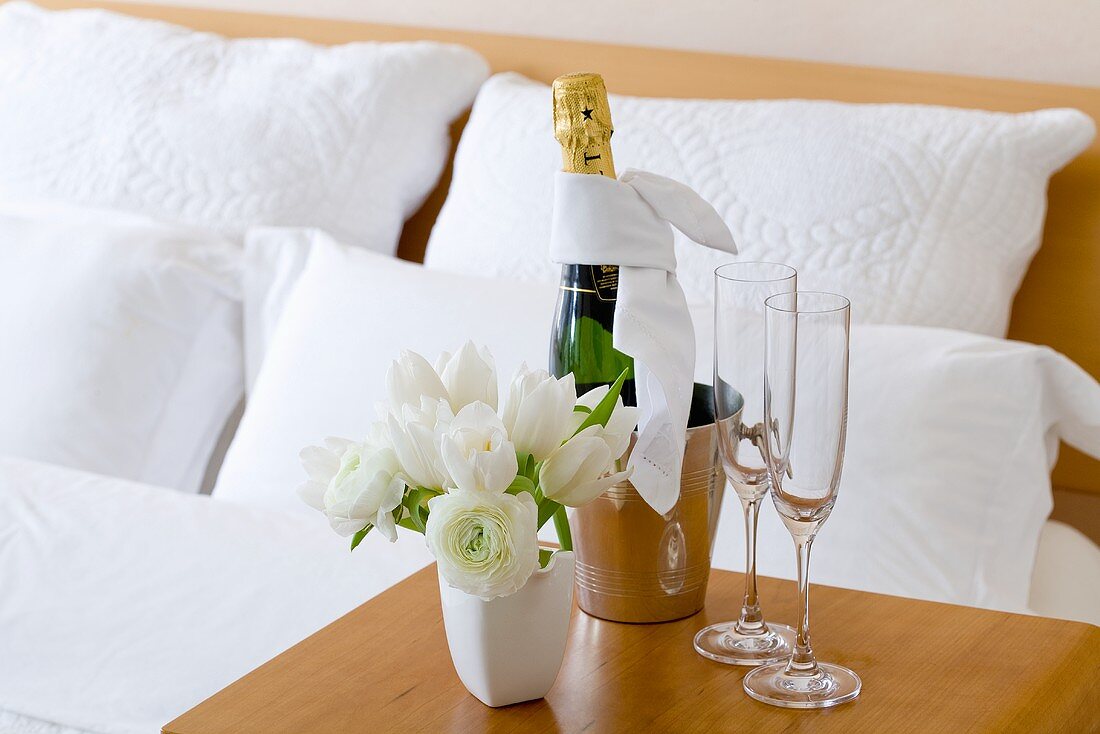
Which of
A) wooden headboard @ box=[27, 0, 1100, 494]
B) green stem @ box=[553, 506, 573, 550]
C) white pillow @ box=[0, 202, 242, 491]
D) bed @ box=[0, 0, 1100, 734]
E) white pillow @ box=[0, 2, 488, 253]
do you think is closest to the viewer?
green stem @ box=[553, 506, 573, 550]

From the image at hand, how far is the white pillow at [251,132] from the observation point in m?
1.72

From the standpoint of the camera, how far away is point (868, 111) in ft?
4.66

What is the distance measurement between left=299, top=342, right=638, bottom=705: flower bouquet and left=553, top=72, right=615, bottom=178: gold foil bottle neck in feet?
0.48

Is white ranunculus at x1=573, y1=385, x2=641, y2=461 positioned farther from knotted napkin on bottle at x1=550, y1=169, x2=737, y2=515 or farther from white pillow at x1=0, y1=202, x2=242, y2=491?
white pillow at x1=0, y1=202, x2=242, y2=491

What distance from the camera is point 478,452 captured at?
0.66 metres

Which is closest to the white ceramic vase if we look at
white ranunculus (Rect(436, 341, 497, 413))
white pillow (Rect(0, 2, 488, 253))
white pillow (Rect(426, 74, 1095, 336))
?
white ranunculus (Rect(436, 341, 497, 413))

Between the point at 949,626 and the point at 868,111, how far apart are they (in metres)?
0.74

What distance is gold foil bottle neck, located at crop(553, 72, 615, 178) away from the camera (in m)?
0.78

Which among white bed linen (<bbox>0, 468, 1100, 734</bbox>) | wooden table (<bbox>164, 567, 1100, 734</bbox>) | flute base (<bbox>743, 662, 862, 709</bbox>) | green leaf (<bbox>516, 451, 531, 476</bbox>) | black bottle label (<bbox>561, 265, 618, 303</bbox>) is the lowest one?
white bed linen (<bbox>0, 468, 1100, 734</bbox>)

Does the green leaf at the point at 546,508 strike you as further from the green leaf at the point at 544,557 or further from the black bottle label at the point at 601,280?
the black bottle label at the point at 601,280

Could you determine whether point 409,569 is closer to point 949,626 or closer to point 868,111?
point 949,626

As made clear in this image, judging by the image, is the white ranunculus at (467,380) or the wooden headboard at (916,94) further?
the wooden headboard at (916,94)

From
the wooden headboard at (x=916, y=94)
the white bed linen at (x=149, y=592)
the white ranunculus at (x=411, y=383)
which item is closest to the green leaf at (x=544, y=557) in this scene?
the white ranunculus at (x=411, y=383)

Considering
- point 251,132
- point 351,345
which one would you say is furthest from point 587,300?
point 251,132
